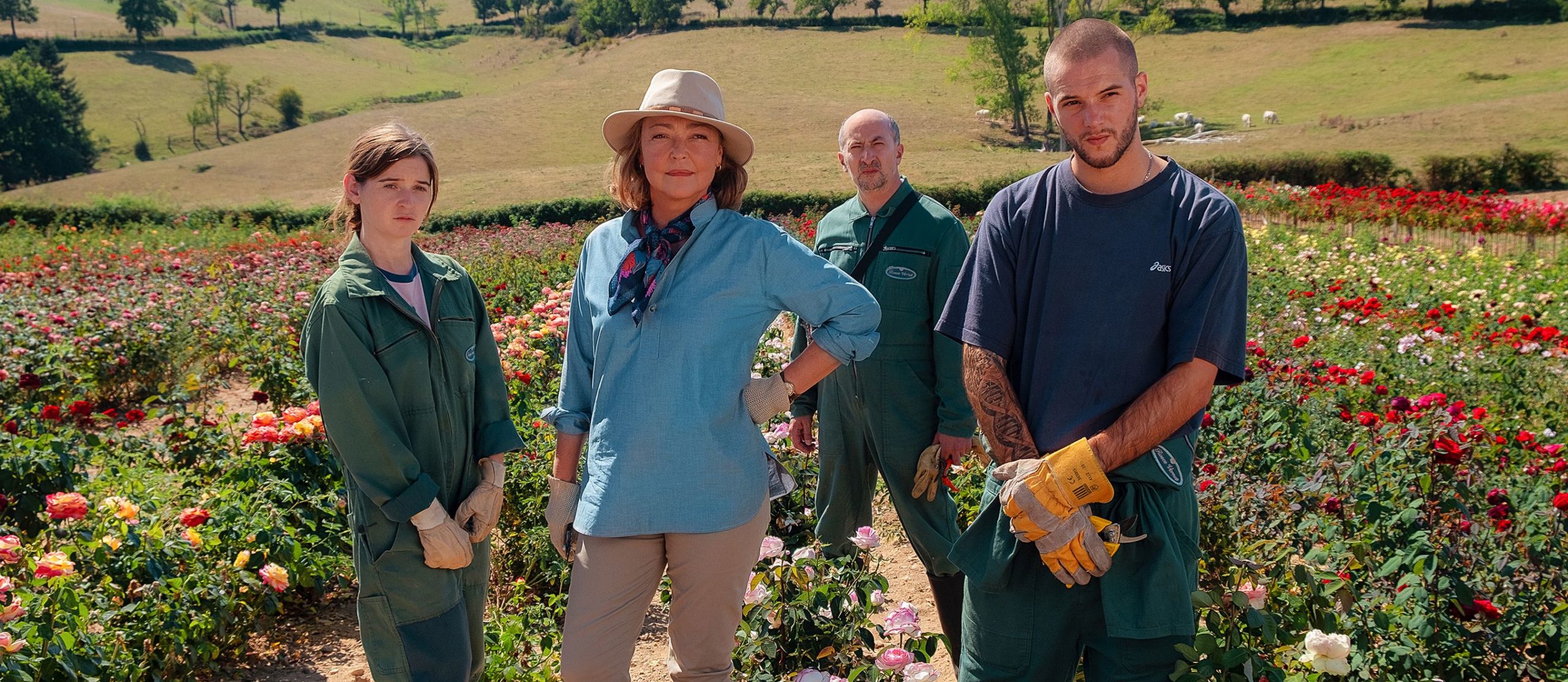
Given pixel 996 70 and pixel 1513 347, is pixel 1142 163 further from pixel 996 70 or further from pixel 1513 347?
pixel 996 70

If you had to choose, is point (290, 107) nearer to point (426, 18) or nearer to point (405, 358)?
point (426, 18)

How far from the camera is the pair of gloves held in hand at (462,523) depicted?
2289 mm

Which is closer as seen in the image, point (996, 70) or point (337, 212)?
point (337, 212)

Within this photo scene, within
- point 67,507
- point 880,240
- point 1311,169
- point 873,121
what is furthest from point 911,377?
point 1311,169

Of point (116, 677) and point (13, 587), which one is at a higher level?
point (13, 587)

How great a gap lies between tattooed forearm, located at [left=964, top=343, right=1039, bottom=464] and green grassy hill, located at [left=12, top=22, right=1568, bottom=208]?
78.5 ft

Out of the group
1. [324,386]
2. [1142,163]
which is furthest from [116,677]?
[1142,163]

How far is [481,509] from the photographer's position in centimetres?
245

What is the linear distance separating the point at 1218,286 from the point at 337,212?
6.61 ft

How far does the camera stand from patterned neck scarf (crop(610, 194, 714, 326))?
2307mm

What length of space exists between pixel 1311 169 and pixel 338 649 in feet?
91.3

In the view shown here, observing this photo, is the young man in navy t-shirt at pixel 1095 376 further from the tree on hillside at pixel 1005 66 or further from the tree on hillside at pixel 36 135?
the tree on hillside at pixel 36 135

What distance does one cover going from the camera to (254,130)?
6212 centimetres

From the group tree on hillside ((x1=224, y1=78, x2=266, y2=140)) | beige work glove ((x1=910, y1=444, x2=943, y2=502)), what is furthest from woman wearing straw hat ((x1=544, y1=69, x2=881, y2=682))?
tree on hillside ((x1=224, y1=78, x2=266, y2=140))
